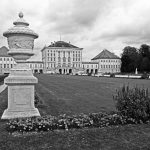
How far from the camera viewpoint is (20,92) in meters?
6.29

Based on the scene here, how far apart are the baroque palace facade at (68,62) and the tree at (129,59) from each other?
25853 mm

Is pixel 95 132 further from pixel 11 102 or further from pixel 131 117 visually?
pixel 11 102

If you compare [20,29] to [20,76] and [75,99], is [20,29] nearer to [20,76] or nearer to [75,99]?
[20,76]

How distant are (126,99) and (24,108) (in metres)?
3.23

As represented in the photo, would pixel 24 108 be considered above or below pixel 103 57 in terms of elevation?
below

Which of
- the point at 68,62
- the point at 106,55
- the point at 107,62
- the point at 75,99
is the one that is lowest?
the point at 75,99

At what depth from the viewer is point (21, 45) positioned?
20.4ft

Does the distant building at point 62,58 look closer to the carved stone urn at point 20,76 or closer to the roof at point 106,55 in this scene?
the roof at point 106,55

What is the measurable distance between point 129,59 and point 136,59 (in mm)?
6547

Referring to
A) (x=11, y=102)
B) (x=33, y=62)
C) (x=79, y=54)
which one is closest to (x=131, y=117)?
(x=11, y=102)

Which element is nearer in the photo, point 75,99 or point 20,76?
point 20,76

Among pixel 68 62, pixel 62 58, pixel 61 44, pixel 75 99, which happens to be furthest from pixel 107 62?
pixel 75 99

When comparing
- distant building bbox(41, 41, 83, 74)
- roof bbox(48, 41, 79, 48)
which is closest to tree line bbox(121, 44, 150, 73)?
distant building bbox(41, 41, 83, 74)

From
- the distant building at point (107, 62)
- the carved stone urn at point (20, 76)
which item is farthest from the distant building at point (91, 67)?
the carved stone urn at point (20, 76)
